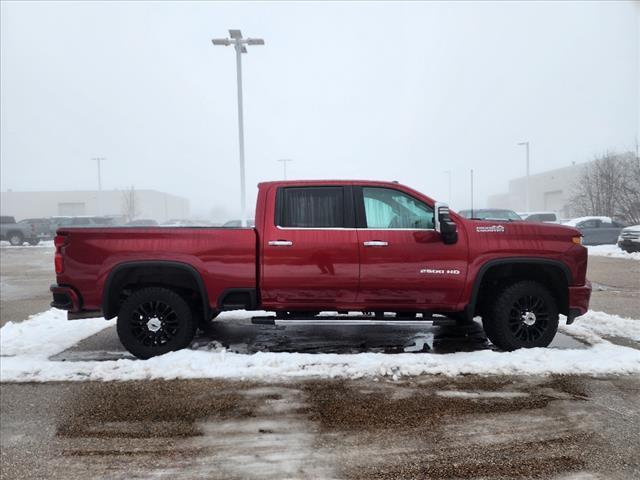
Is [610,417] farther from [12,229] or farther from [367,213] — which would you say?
[12,229]

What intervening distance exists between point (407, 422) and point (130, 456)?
6.59 ft

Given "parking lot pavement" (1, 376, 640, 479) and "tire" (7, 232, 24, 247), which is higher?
"tire" (7, 232, 24, 247)

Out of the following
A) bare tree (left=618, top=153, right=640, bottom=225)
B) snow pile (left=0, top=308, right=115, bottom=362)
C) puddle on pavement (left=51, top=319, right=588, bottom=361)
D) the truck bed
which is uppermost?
bare tree (left=618, top=153, right=640, bottom=225)

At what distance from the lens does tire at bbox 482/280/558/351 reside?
15.7 ft

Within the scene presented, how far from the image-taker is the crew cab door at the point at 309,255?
4668 millimetres

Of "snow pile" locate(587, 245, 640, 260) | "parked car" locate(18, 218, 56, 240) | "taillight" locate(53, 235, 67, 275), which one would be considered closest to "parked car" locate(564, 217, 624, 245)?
"snow pile" locate(587, 245, 640, 260)

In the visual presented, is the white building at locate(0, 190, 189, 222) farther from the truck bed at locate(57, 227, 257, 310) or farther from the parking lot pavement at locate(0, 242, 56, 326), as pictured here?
the truck bed at locate(57, 227, 257, 310)

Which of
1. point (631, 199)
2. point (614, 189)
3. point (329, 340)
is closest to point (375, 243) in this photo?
point (329, 340)

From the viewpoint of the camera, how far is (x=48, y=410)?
3.60m

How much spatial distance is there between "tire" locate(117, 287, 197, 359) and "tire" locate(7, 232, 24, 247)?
29.1 meters

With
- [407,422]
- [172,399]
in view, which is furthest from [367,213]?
[172,399]

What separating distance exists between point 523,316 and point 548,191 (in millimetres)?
71906

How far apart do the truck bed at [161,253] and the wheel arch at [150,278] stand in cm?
4

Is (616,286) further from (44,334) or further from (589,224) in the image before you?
(589,224)
